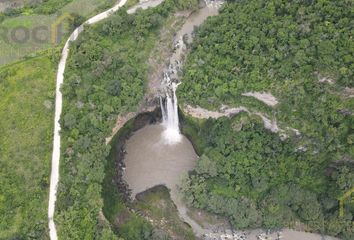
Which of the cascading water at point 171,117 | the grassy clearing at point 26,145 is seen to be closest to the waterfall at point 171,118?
the cascading water at point 171,117

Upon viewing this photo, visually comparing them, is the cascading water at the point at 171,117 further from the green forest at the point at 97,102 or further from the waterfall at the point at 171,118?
the green forest at the point at 97,102

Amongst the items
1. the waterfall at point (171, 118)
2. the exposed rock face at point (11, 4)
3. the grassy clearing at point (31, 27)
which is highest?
the exposed rock face at point (11, 4)

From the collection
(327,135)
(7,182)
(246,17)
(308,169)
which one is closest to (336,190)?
(308,169)

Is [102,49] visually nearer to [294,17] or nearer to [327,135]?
[294,17]

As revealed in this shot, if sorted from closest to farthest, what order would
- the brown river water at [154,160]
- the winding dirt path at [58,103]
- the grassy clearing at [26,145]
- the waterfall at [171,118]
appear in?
1. the grassy clearing at [26,145]
2. the winding dirt path at [58,103]
3. the brown river water at [154,160]
4. the waterfall at [171,118]

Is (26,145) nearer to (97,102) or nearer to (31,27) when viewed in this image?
(97,102)

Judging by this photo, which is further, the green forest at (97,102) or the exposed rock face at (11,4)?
the exposed rock face at (11,4)

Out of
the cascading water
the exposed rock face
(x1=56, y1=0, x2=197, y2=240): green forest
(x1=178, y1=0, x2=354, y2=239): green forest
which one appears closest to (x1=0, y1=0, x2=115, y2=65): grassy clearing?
the exposed rock face
